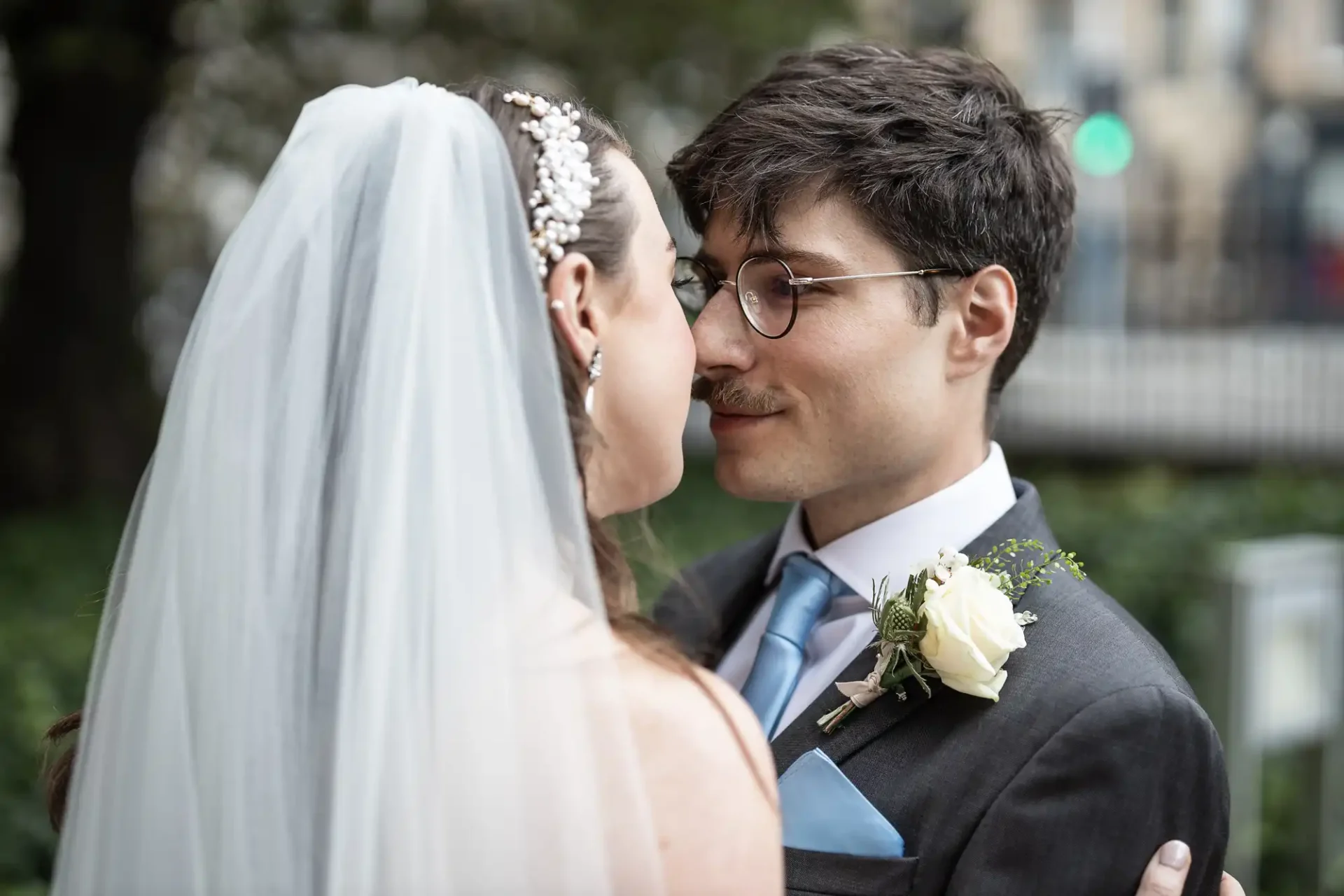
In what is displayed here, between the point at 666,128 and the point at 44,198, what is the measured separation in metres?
4.29

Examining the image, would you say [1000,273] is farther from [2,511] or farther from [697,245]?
[2,511]

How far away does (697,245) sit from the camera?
2889 mm

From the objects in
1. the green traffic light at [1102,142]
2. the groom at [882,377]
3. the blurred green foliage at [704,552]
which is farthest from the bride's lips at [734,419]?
the green traffic light at [1102,142]

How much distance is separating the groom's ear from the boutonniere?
1.17 feet

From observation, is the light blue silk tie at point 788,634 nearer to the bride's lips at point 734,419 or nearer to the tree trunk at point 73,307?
the bride's lips at point 734,419

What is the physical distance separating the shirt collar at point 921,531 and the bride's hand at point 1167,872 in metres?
0.72

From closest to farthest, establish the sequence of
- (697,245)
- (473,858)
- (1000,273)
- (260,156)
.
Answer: (473,858), (1000,273), (697,245), (260,156)

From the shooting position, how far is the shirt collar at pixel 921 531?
105 inches

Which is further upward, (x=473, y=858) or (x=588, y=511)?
(x=588, y=511)

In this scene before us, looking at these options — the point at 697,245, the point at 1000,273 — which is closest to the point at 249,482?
the point at 697,245

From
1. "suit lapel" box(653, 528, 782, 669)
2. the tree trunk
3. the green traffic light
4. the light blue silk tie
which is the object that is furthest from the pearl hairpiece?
the green traffic light

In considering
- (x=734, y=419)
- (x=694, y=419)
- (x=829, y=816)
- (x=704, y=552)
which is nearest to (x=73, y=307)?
(x=704, y=552)

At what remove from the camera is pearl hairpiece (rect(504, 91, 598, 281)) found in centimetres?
195

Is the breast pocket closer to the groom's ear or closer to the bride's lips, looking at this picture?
the bride's lips
